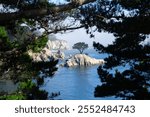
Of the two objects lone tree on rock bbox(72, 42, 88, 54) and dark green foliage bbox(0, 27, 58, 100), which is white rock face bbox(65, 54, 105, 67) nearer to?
lone tree on rock bbox(72, 42, 88, 54)

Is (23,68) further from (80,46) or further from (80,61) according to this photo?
(80,46)

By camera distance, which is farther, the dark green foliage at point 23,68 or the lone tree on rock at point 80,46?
the lone tree on rock at point 80,46

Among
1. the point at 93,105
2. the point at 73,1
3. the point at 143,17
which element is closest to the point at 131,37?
the point at 143,17

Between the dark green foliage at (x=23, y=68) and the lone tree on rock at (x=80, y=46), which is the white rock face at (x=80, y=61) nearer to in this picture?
the lone tree on rock at (x=80, y=46)

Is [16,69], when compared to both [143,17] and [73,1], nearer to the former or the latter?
[143,17]

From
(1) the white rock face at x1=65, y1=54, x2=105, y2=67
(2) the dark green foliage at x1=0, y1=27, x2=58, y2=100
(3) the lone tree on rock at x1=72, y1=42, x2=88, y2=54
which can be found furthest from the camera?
(3) the lone tree on rock at x1=72, y1=42, x2=88, y2=54

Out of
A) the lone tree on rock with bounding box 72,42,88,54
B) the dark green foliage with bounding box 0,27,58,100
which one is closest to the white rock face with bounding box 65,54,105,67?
the lone tree on rock with bounding box 72,42,88,54

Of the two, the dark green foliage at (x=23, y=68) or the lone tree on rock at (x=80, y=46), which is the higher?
the lone tree on rock at (x=80, y=46)

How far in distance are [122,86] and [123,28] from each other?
653cm

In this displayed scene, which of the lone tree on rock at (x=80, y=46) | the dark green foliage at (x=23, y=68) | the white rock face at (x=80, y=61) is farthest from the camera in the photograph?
the lone tree on rock at (x=80, y=46)

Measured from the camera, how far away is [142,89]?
18531 mm

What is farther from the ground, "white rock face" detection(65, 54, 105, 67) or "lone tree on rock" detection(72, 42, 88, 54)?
"lone tree on rock" detection(72, 42, 88, 54)

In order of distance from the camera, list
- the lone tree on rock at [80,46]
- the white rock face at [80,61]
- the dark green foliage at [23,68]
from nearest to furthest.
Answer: the dark green foliage at [23,68], the white rock face at [80,61], the lone tree on rock at [80,46]

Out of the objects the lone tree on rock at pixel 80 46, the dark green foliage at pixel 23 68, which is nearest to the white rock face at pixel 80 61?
Answer: the lone tree on rock at pixel 80 46
